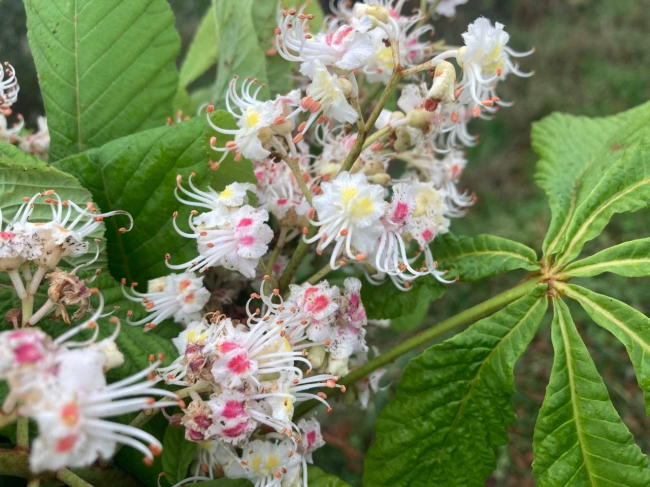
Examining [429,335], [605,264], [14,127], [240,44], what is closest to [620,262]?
[605,264]

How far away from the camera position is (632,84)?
3.09 metres

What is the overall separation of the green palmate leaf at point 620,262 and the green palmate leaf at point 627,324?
0.09 feet

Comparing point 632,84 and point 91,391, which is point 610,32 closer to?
point 632,84

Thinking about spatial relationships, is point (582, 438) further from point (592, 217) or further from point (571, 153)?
point (571, 153)

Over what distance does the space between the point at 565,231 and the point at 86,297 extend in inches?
24.7

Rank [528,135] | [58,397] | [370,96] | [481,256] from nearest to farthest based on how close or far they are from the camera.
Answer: [58,397], [481,256], [370,96], [528,135]

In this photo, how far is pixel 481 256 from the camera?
825 millimetres

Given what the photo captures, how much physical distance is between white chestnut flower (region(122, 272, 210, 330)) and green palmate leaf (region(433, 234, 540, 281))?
35 cm

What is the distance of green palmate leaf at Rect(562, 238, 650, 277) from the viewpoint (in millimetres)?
729

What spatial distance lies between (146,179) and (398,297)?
0.37 metres

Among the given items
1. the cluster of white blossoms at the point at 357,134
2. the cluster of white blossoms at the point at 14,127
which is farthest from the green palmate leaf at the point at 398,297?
the cluster of white blossoms at the point at 14,127

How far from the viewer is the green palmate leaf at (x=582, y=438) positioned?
0.68 metres

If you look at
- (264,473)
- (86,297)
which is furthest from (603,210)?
(86,297)

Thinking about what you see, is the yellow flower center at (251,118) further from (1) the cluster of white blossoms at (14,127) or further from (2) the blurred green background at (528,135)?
(2) the blurred green background at (528,135)
